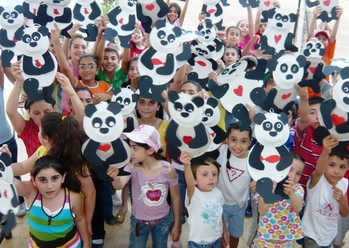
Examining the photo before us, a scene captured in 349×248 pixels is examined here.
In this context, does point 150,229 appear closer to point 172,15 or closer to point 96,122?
point 96,122

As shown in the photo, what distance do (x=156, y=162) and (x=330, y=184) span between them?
2.84ft

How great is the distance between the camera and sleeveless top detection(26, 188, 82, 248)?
5.55 ft

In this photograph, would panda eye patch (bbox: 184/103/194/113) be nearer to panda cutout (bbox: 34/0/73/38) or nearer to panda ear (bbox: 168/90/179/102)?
panda ear (bbox: 168/90/179/102)

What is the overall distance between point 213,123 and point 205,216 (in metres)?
0.48

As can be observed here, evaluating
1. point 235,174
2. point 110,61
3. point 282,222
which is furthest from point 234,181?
point 110,61

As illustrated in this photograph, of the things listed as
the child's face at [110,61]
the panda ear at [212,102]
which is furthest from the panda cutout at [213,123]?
the child's face at [110,61]

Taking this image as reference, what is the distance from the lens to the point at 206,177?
1.86 meters

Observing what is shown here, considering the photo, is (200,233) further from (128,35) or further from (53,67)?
(128,35)

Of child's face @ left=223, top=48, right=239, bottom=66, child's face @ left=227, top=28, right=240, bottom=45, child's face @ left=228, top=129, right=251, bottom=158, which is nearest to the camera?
child's face @ left=228, top=129, right=251, bottom=158

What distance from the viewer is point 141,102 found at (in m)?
2.24

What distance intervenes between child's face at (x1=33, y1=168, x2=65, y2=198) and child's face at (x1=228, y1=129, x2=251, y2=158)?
0.89 meters

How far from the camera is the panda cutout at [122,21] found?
8.61 ft

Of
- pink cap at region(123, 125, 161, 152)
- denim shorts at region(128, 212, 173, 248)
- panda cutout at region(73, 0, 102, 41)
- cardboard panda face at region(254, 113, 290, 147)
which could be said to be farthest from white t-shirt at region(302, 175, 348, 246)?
panda cutout at region(73, 0, 102, 41)

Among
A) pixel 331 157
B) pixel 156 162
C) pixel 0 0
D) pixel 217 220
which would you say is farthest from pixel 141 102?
pixel 0 0
